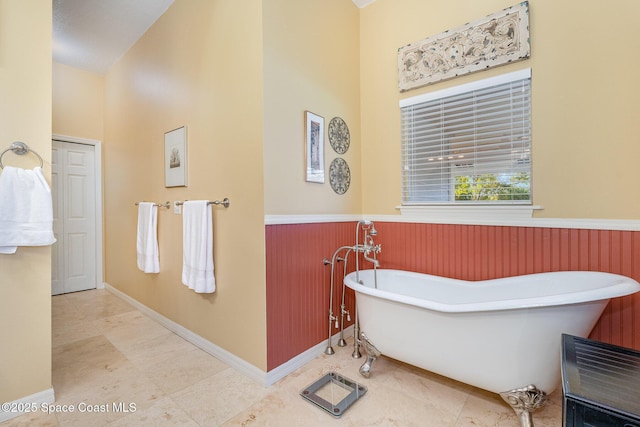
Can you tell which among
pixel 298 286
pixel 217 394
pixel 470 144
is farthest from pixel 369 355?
pixel 470 144

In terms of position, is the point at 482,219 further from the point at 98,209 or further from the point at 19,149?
the point at 98,209

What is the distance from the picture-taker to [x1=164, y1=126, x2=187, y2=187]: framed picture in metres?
2.52

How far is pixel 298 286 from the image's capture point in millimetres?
2121

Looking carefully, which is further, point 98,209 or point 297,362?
point 98,209

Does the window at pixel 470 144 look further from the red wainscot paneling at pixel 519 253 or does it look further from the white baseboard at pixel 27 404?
the white baseboard at pixel 27 404

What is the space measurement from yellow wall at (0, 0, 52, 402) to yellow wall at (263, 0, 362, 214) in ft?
4.16

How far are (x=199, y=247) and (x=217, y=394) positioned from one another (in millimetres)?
993

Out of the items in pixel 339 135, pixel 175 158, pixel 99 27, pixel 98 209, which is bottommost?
pixel 98 209

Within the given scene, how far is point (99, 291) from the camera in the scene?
13.0ft

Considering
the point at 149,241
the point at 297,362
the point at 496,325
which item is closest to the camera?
the point at 496,325

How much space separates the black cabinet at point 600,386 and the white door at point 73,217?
16.4 ft

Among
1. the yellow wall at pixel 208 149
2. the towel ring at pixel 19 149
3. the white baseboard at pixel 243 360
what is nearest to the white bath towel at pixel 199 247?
the yellow wall at pixel 208 149

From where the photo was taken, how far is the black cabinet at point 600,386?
32.3 inches

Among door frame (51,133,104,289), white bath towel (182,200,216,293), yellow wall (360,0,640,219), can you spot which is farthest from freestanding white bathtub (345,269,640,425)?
door frame (51,133,104,289)
